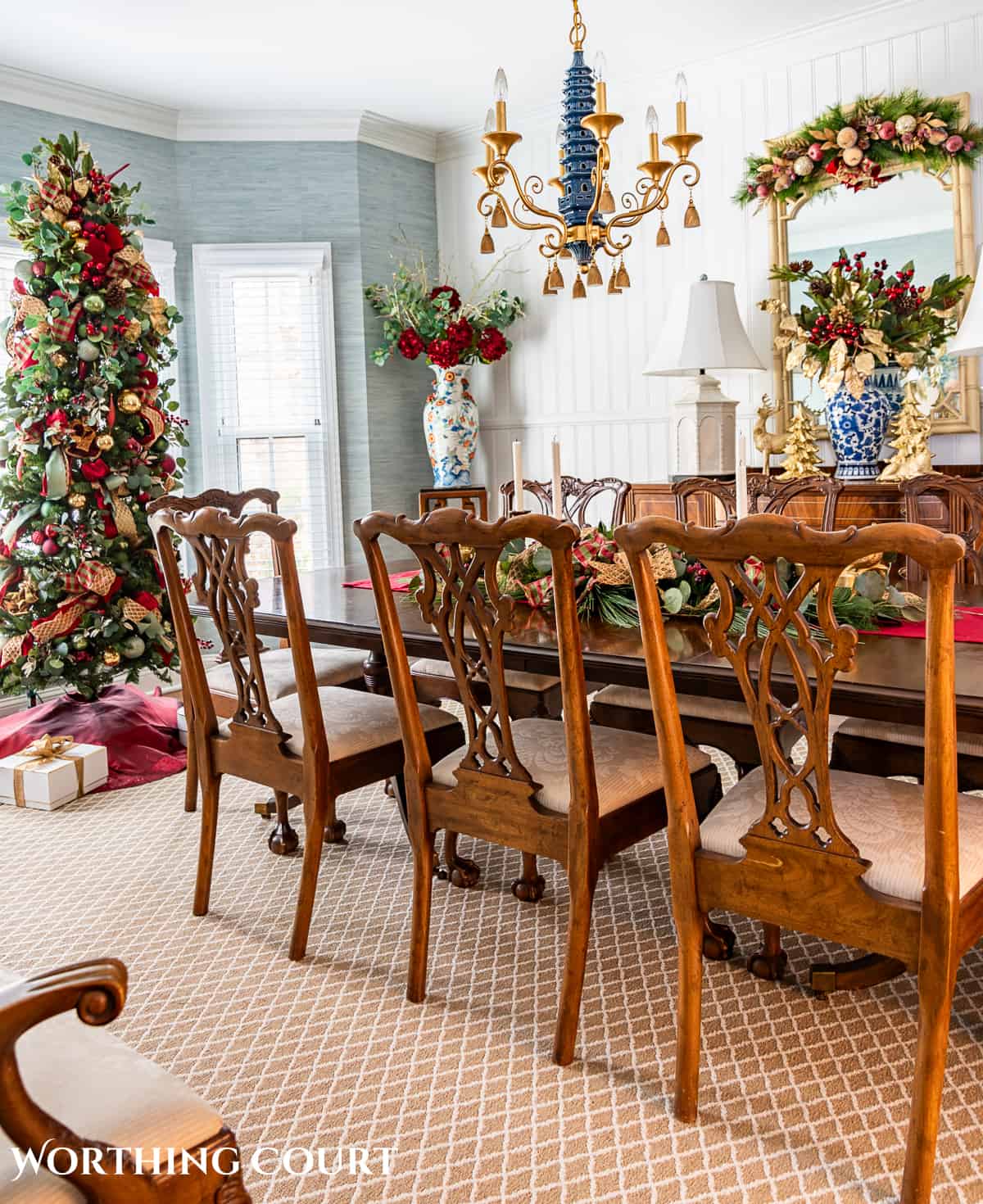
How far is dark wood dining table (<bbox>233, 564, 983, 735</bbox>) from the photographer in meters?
1.75

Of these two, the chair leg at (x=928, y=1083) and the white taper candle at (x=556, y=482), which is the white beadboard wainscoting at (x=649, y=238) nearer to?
the white taper candle at (x=556, y=482)

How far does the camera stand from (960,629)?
2.20 meters

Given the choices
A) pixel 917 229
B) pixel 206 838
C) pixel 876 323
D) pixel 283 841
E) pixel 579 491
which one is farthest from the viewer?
pixel 917 229

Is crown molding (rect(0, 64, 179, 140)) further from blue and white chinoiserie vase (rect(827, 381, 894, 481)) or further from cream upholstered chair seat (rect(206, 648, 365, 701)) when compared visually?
blue and white chinoiserie vase (rect(827, 381, 894, 481))

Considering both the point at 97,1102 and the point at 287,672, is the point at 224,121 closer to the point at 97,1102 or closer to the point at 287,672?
the point at 287,672

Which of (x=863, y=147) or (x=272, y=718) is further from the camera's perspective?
(x=863, y=147)

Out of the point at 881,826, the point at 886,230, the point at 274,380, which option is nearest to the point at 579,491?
the point at 886,230

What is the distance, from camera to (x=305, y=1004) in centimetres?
221

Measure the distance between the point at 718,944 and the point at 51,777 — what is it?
7.55 feet

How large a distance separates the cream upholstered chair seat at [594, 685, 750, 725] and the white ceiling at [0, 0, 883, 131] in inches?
116

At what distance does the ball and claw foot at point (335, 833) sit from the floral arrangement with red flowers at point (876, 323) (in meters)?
2.60

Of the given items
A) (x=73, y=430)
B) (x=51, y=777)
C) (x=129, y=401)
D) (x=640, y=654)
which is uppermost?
(x=129, y=401)

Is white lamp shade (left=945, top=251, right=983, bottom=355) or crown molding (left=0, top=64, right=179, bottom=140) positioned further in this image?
crown molding (left=0, top=64, right=179, bottom=140)

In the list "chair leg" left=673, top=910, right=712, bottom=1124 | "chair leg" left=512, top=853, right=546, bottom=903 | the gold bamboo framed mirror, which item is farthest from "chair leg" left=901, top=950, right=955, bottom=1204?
the gold bamboo framed mirror
